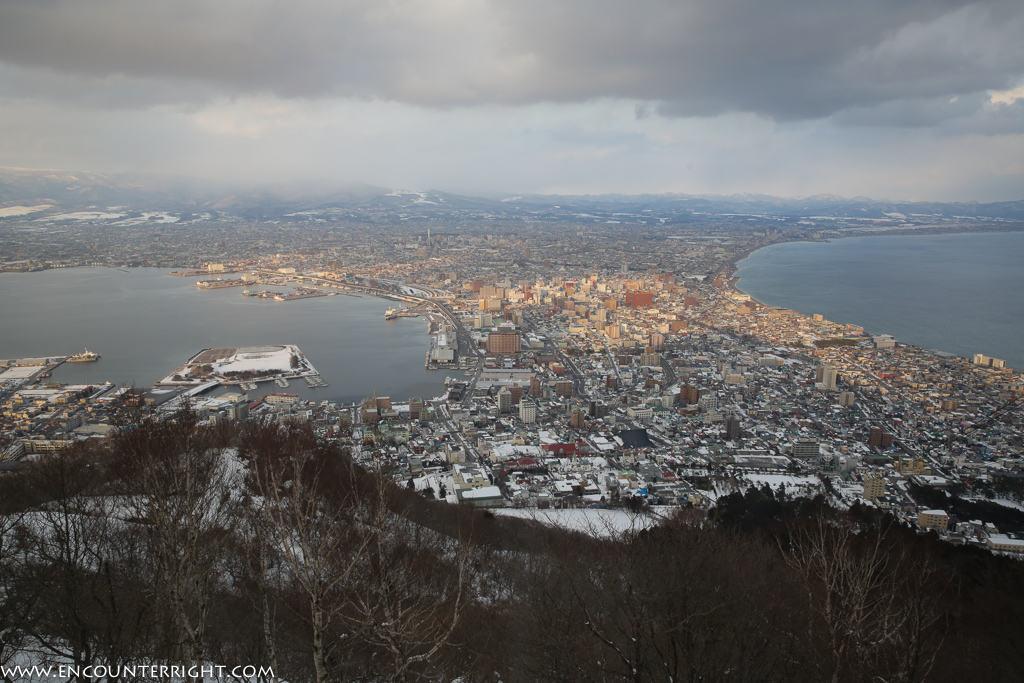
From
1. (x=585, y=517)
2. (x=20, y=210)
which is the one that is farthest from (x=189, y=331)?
(x=20, y=210)

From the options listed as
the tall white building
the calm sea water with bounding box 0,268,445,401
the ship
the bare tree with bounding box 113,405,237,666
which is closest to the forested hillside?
the bare tree with bounding box 113,405,237,666

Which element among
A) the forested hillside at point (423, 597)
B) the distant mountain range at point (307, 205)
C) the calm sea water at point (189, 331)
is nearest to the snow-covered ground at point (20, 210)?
the distant mountain range at point (307, 205)

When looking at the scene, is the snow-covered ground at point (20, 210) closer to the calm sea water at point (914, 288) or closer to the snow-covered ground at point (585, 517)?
the calm sea water at point (914, 288)

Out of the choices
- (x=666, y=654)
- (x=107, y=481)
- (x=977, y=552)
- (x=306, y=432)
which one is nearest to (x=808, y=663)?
(x=666, y=654)

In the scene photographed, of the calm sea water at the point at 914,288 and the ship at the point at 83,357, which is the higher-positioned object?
the calm sea water at the point at 914,288

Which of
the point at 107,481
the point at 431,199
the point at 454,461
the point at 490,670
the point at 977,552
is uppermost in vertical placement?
the point at 431,199

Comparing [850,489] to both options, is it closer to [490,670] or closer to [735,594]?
[735,594]
